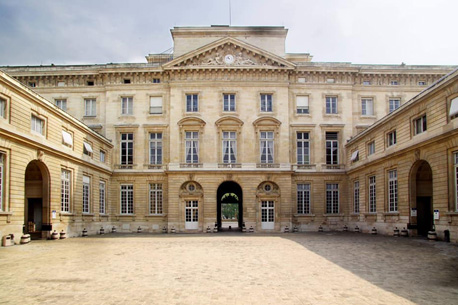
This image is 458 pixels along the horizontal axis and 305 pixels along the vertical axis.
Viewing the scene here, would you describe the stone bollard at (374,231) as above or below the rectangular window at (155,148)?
below

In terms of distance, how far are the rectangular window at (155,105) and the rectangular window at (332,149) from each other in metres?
15.2

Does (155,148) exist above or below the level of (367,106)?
below

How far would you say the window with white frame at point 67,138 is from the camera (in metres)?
30.6

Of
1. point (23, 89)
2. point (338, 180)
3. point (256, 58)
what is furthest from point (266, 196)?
point (23, 89)

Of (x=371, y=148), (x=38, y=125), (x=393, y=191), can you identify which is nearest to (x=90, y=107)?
(x=38, y=125)

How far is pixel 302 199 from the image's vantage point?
1636 inches

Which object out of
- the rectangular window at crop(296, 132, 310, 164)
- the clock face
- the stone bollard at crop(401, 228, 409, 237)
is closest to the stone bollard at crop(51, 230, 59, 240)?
the clock face

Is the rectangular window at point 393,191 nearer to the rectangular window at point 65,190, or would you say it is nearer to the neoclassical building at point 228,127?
the neoclassical building at point 228,127

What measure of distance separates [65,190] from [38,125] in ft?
19.1

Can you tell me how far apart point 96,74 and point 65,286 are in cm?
3265

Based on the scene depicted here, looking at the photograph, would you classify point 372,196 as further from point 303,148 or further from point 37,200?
point 37,200

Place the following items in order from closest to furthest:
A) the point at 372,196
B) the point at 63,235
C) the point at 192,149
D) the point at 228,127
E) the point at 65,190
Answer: the point at 63,235
the point at 65,190
the point at 372,196
the point at 192,149
the point at 228,127

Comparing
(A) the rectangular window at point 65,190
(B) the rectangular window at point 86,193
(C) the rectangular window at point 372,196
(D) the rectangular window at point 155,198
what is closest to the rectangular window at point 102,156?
(B) the rectangular window at point 86,193

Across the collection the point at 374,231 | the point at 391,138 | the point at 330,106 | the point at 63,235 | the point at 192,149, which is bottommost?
the point at 374,231
